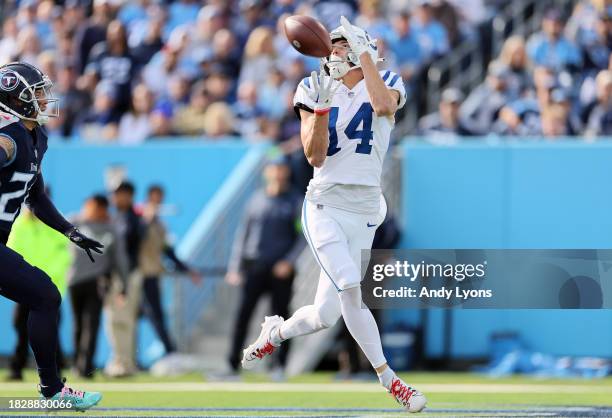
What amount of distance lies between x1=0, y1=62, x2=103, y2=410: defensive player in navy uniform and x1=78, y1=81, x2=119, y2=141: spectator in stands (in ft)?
21.7

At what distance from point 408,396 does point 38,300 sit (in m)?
2.24

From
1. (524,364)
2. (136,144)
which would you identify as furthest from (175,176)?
(524,364)

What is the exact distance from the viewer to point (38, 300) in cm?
750

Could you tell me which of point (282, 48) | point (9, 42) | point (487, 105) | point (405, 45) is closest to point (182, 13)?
point (282, 48)

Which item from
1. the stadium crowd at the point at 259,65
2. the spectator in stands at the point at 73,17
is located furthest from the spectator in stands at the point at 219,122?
the spectator in stands at the point at 73,17

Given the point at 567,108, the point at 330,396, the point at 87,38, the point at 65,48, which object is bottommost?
the point at 330,396

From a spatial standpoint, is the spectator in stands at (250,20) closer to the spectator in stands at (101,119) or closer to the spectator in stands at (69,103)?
the spectator in stands at (101,119)

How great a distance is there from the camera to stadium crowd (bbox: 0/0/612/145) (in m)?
13.1

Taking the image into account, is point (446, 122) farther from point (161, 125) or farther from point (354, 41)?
point (354, 41)

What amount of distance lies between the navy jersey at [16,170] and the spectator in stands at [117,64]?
719 centimetres

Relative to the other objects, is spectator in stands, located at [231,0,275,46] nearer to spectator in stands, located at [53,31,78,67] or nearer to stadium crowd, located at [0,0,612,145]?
stadium crowd, located at [0,0,612,145]

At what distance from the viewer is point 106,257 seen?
12484mm

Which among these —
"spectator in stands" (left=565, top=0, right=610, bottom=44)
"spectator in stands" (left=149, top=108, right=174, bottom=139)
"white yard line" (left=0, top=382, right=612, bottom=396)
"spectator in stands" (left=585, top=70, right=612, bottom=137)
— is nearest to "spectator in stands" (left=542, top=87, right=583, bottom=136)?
"spectator in stands" (left=585, top=70, right=612, bottom=137)

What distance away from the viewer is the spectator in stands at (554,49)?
43.3 ft
